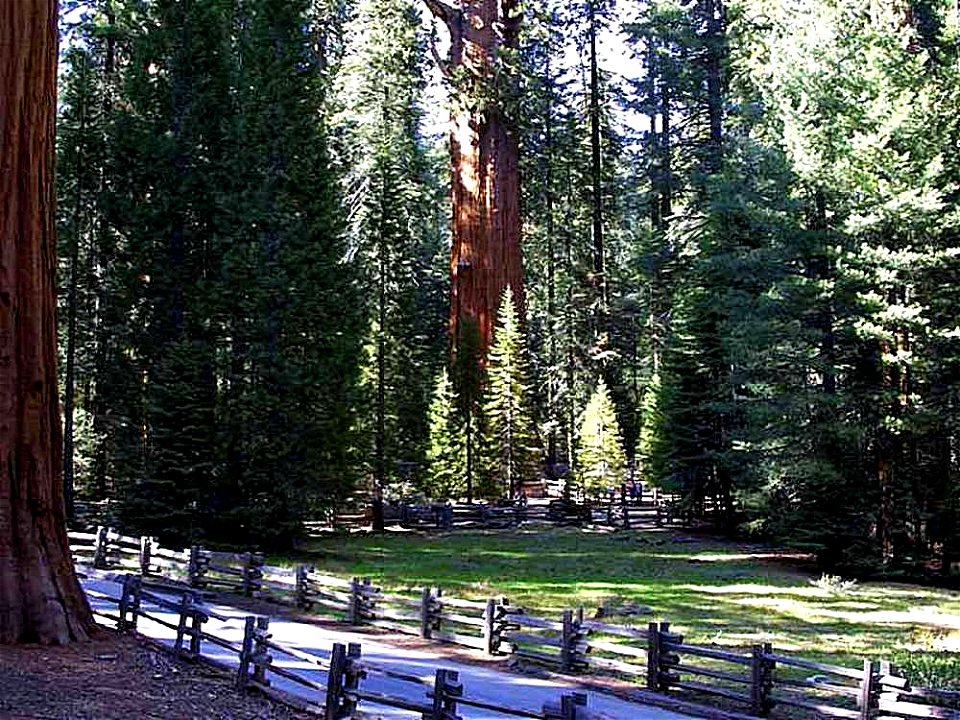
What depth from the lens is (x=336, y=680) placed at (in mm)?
10578

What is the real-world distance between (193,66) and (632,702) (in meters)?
22.8

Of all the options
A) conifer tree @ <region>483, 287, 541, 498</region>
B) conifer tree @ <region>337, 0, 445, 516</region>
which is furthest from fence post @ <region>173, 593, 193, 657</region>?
conifer tree @ <region>483, 287, 541, 498</region>

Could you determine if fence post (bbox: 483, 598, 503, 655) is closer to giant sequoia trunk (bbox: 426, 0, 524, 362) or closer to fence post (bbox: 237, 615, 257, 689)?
fence post (bbox: 237, 615, 257, 689)

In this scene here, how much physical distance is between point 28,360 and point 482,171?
104ft

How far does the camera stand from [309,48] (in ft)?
97.1

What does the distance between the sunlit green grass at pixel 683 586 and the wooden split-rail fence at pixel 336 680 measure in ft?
22.3

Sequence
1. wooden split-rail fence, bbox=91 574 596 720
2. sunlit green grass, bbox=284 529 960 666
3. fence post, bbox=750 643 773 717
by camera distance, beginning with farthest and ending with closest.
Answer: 1. sunlit green grass, bbox=284 529 960 666
2. fence post, bbox=750 643 773 717
3. wooden split-rail fence, bbox=91 574 596 720

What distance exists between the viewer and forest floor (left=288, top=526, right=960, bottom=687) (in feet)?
53.9

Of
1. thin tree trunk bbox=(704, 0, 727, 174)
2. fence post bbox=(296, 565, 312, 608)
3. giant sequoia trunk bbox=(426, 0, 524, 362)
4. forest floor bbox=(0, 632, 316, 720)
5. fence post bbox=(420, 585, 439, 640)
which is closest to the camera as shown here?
forest floor bbox=(0, 632, 316, 720)

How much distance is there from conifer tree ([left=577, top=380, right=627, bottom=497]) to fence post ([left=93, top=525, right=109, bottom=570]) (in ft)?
68.9

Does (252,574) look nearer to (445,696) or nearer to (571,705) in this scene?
(445,696)

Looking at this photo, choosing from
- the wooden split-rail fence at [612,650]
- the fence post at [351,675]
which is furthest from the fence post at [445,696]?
the wooden split-rail fence at [612,650]

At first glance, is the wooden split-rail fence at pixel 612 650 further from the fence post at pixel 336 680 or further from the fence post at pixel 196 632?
the fence post at pixel 196 632

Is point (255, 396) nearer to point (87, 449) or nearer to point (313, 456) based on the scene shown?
point (313, 456)
